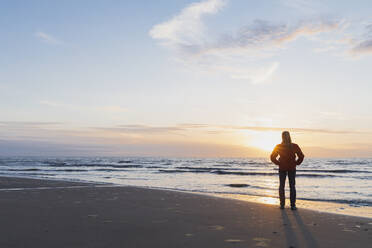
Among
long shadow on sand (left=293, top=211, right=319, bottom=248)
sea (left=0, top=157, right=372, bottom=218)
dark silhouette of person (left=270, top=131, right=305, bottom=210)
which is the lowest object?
sea (left=0, top=157, right=372, bottom=218)

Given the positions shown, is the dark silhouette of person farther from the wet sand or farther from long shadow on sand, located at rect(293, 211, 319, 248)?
long shadow on sand, located at rect(293, 211, 319, 248)

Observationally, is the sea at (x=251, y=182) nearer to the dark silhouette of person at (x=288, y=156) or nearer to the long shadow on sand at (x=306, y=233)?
the dark silhouette of person at (x=288, y=156)

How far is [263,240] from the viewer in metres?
4.86

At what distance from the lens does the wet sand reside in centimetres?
473

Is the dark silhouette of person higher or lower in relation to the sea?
higher

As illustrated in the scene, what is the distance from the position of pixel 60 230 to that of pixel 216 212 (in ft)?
11.5

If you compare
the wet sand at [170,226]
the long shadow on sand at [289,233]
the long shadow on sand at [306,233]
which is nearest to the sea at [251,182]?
the long shadow on sand at [306,233]

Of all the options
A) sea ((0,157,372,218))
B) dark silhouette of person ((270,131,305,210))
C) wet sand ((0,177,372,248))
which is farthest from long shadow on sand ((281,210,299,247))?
sea ((0,157,372,218))

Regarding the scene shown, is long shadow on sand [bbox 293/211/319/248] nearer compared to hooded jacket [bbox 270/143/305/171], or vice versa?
long shadow on sand [bbox 293/211/319/248]

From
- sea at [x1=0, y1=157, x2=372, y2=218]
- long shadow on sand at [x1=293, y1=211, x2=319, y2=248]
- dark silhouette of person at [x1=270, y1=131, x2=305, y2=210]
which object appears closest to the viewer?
long shadow on sand at [x1=293, y1=211, x2=319, y2=248]

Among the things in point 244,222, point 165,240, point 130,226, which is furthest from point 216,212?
point 165,240

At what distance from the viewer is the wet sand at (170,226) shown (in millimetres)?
4730

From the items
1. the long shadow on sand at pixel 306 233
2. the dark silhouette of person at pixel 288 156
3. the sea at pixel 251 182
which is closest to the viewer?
the long shadow on sand at pixel 306 233

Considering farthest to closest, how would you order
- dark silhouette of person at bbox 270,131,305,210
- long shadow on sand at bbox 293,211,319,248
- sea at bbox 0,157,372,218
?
1. sea at bbox 0,157,372,218
2. dark silhouette of person at bbox 270,131,305,210
3. long shadow on sand at bbox 293,211,319,248
